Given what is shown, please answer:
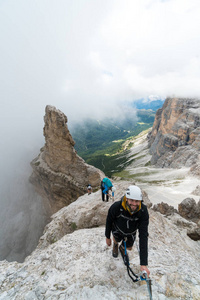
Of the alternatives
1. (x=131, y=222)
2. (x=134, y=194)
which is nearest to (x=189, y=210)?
(x=131, y=222)

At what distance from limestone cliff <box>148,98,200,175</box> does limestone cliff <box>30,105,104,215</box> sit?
3248 inches

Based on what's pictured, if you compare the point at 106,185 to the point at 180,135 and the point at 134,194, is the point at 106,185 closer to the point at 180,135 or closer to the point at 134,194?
the point at 134,194

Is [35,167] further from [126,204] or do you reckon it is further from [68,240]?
[126,204]

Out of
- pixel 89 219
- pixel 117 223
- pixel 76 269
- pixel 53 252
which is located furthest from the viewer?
pixel 89 219

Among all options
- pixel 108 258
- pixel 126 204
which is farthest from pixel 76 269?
pixel 126 204

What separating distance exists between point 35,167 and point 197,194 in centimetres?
5505

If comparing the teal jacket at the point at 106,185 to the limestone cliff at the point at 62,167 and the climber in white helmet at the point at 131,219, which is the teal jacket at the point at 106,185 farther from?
the limestone cliff at the point at 62,167

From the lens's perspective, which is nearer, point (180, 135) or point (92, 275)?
point (92, 275)

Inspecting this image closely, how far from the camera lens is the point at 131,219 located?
4969mm

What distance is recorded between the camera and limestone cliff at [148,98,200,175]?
330ft

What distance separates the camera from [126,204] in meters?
4.88

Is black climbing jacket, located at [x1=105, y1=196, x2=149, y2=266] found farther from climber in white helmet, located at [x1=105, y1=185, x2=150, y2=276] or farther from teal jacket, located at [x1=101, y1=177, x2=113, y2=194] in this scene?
teal jacket, located at [x1=101, y1=177, x2=113, y2=194]

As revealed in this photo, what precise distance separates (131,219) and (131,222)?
171mm

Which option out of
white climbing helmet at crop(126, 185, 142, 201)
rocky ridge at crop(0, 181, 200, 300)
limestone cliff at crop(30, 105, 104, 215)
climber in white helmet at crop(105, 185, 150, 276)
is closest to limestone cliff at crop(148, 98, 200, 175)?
limestone cliff at crop(30, 105, 104, 215)
